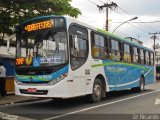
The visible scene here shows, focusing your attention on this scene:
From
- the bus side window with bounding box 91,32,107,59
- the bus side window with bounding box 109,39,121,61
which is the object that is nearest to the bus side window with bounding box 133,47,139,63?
the bus side window with bounding box 109,39,121,61

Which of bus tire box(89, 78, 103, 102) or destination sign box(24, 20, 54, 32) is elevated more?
destination sign box(24, 20, 54, 32)

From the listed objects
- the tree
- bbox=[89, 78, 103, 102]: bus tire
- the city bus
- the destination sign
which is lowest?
bbox=[89, 78, 103, 102]: bus tire

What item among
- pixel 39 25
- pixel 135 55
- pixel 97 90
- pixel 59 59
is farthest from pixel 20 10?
pixel 135 55

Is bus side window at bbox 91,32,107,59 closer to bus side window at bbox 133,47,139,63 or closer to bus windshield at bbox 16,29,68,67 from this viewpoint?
bus windshield at bbox 16,29,68,67

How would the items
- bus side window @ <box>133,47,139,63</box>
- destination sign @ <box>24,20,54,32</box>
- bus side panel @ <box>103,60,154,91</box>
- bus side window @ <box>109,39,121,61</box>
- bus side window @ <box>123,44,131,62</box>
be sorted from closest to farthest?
destination sign @ <box>24,20,54,32</box>, bus side panel @ <box>103,60,154,91</box>, bus side window @ <box>109,39,121,61</box>, bus side window @ <box>123,44,131,62</box>, bus side window @ <box>133,47,139,63</box>

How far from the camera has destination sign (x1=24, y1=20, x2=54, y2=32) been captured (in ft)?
41.5

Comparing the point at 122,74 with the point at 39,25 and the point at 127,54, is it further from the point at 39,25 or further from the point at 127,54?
the point at 39,25

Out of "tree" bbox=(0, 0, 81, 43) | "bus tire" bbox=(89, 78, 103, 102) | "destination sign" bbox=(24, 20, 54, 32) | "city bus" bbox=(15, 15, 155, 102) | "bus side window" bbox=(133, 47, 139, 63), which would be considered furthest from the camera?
"bus side window" bbox=(133, 47, 139, 63)

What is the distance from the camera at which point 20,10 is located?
55.9ft

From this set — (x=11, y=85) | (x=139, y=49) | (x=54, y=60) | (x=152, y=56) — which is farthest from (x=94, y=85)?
(x=152, y=56)

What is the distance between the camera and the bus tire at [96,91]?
46.6 feet

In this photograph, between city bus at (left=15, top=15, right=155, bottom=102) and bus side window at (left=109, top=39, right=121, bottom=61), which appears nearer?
city bus at (left=15, top=15, right=155, bottom=102)

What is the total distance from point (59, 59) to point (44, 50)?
698 millimetres

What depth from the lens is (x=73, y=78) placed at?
12.4 metres
